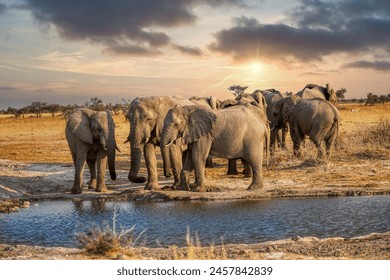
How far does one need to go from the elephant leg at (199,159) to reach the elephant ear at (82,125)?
2374 mm

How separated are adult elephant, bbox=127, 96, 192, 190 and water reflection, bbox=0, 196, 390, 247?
1.73m

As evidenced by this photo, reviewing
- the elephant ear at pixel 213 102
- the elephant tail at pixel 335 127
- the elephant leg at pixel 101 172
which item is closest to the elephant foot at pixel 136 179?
the elephant leg at pixel 101 172

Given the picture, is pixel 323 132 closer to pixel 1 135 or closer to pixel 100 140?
pixel 100 140

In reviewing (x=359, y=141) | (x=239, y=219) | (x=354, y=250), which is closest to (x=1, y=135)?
(x=359, y=141)

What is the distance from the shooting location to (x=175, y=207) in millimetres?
11656

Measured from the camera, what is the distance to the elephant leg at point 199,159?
A: 43.2ft

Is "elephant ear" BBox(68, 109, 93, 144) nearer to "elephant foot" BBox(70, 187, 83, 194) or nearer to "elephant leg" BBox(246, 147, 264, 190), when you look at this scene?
"elephant foot" BBox(70, 187, 83, 194)

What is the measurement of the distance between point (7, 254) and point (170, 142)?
19.4ft

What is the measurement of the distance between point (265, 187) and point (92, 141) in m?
4.01

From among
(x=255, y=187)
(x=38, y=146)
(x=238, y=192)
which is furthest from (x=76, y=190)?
(x=38, y=146)

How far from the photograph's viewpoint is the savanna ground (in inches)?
297

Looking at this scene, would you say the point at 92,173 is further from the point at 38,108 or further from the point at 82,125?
the point at 38,108

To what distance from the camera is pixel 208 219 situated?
34.1 feet

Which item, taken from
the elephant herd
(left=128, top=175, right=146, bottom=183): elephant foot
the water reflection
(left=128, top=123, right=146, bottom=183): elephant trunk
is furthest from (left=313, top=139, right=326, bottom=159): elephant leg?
(left=128, top=123, right=146, bottom=183): elephant trunk
